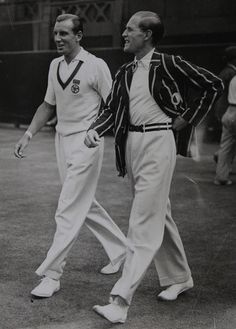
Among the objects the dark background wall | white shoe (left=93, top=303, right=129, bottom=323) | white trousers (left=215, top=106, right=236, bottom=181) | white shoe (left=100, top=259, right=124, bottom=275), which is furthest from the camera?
the dark background wall

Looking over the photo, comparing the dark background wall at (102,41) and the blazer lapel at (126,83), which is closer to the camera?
the blazer lapel at (126,83)

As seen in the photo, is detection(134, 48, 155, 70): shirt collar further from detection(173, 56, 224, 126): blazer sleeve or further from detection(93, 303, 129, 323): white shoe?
detection(93, 303, 129, 323): white shoe

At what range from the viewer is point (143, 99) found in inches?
163

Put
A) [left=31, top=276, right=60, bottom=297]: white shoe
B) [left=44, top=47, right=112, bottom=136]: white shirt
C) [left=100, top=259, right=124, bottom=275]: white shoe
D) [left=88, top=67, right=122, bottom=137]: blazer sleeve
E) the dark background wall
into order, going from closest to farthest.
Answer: [left=88, top=67, right=122, bottom=137]: blazer sleeve → [left=31, top=276, right=60, bottom=297]: white shoe → [left=44, top=47, right=112, bottom=136]: white shirt → [left=100, top=259, right=124, bottom=275]: white shoe → the dark background wall

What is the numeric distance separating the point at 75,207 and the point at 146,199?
0.81 metres

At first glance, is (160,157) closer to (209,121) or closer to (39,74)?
(209,121)

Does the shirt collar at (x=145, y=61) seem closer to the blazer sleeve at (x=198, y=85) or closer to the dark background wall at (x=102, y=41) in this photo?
the blazer sleeve at (x=198, y=85)

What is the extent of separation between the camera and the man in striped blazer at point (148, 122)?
408 cm

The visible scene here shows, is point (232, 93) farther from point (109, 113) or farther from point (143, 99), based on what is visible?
point (143, 99)

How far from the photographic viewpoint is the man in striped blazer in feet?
13.4

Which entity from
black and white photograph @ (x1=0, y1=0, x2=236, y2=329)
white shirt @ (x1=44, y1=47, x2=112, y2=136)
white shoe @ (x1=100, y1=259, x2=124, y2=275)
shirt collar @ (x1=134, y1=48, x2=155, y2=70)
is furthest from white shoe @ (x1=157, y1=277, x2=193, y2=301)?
shirt collar @ (x1=134, y1=48, x2=155, y2=70)

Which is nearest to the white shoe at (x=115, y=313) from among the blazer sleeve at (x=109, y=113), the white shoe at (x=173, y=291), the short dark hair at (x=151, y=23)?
the white shoe at (x=173, y=291)

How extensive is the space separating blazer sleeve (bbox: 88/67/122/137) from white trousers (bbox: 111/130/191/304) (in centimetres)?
19

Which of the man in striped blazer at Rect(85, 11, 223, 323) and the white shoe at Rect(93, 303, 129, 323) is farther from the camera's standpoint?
the man in striped blazer at Rect(85, 11, 223, 323)
